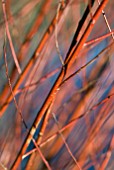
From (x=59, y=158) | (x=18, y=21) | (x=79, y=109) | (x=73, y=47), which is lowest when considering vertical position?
(x=59, y=158)

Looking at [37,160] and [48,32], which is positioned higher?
[48,32]

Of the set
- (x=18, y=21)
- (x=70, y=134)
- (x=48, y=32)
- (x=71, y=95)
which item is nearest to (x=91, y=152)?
(x=70, y=134)

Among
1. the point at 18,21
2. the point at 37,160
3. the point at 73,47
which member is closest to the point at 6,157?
the point at 37,160

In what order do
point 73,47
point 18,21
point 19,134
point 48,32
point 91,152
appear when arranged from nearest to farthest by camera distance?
point 73,47
point 48,32
point 91,152
point 19,134
point 18,21

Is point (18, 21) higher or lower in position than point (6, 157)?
higher

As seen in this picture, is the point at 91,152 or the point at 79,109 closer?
the point at 91,152

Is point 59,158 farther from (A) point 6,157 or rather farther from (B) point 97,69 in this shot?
(B) point 97,69

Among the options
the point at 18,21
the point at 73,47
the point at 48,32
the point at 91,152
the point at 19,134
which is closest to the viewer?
the point at 73,47

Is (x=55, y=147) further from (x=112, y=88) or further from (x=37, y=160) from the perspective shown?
(x=112, y=88)

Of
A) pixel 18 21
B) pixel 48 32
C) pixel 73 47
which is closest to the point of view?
pixel 73 47
